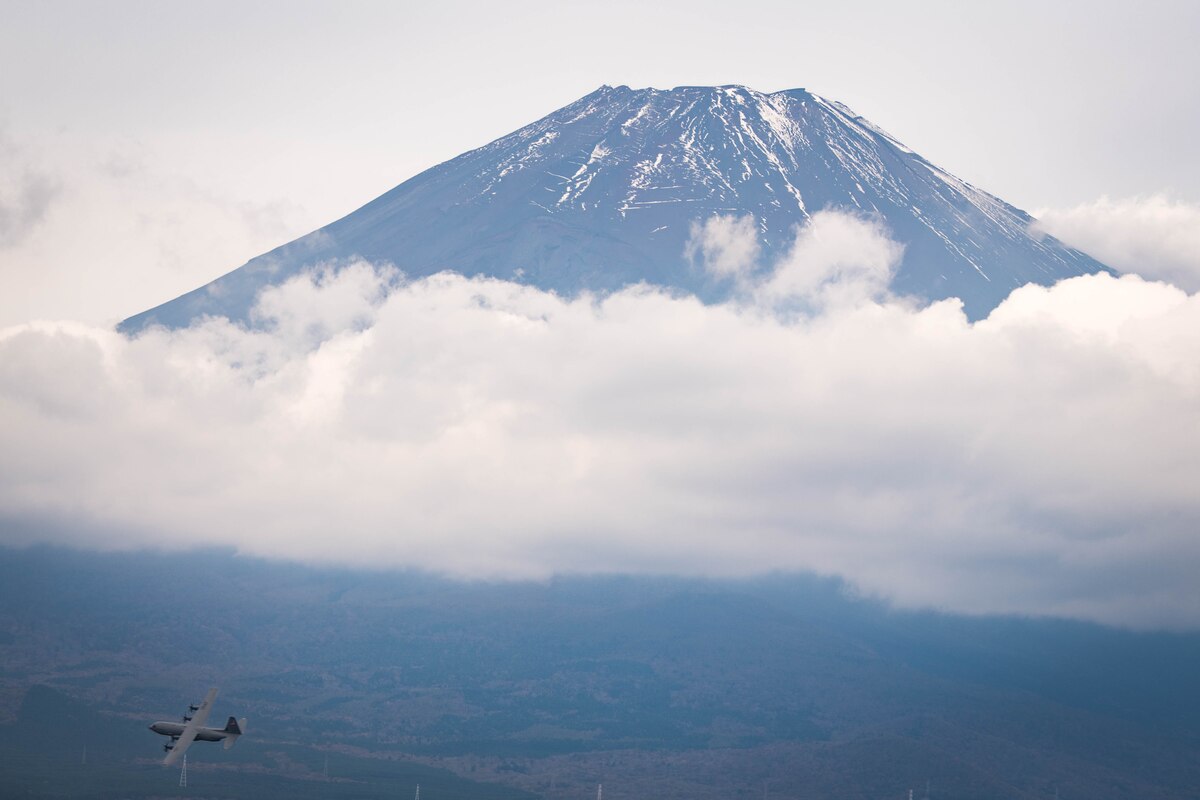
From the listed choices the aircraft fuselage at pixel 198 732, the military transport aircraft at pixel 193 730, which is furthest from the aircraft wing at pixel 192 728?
the aircraft fuselage at pixel 198 732

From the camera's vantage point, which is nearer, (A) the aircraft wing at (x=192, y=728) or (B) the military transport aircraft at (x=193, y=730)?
(A) the aircraft wing at (x=192, y=728)

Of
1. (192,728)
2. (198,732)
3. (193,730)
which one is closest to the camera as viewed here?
(192,728)

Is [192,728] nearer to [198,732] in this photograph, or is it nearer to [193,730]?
[193,730]

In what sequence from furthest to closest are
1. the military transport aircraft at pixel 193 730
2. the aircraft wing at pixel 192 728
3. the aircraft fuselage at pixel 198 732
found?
1. the aircraft fuselage at pixel 198 732
2. the military transport aircraft at pixel 193 730
3. the aircraft wing at pixel 192 728

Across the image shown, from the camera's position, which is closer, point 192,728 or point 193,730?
point 192,728

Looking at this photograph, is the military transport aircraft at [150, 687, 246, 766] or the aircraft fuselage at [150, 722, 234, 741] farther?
the aircraft fuselage at [150, 722, 234, 741]

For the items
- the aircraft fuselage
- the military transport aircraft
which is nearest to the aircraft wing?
the military transport aircraft

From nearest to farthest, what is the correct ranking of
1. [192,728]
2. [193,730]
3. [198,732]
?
1. [192,728]
2. [193,730]
3. [198,732]

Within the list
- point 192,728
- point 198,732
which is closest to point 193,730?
point 192,728

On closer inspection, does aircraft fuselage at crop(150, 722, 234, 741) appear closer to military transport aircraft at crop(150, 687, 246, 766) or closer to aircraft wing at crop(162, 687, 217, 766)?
military transport aircraft at crop(150, 687, 246, 766)

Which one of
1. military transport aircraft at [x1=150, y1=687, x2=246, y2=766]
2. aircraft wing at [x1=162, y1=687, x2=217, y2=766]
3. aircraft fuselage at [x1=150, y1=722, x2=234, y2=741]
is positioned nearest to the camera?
aircraft wing at [x1=162, y1=687, x2=217, y2=766]

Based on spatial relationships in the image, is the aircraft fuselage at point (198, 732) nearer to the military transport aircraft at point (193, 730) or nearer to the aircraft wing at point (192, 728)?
the military transport aircraft at point (193, 730)

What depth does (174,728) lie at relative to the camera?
13200cm

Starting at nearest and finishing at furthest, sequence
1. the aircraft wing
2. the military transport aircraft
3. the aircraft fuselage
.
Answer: the aircraft wing
the military transport aircraft
the aircraft fuselage
